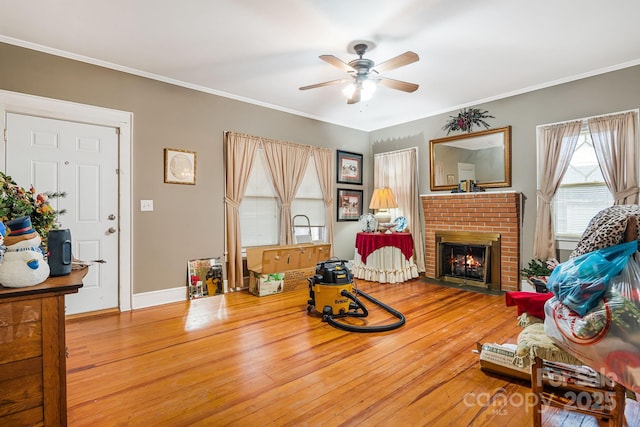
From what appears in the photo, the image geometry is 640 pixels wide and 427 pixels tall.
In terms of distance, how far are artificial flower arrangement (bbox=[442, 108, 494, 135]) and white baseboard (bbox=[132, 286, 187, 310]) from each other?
4.42 m

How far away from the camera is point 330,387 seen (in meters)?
1.97

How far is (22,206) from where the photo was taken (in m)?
1.43

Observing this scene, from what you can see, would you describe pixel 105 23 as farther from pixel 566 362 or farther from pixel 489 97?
pixel 489 97

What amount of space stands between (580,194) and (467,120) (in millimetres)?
1708

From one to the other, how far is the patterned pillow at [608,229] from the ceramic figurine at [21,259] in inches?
98.1

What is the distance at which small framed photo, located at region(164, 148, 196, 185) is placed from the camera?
3.76 m

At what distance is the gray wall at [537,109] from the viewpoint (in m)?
3.38

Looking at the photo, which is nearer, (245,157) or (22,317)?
(22,317)

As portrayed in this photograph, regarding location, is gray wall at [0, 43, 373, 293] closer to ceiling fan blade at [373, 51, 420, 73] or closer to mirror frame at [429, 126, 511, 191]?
ceiling fan blade at [373, 51, 420, 73]

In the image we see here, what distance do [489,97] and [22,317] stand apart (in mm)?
5106

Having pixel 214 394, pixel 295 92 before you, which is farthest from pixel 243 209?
pixel 214 394

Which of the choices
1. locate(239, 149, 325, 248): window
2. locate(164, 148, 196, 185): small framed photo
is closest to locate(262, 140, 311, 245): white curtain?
locate(239, 149, 325, 248): window

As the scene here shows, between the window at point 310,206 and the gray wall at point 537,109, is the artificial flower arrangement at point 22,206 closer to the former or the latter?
the window at point 310,206

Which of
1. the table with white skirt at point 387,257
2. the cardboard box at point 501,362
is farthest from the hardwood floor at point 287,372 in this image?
the table with white skirt at point 387,257
